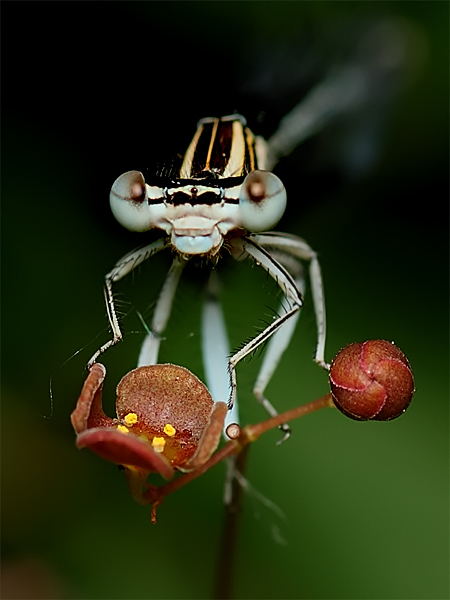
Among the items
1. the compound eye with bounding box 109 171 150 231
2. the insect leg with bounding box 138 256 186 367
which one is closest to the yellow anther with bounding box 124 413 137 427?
the compound eye with bounding box 109 171 150 231

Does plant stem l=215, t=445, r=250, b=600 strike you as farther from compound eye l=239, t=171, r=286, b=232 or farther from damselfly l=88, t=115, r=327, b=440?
compound eye l=239, t=171, r=286, b=232

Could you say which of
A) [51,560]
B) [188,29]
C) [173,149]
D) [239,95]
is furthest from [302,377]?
[188,29]

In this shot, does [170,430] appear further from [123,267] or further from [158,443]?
[123,267]

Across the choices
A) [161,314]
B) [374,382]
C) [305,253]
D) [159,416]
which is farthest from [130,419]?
[305,253]

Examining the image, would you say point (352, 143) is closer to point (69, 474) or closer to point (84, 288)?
point (84, 288)

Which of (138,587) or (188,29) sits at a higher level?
(188,29)

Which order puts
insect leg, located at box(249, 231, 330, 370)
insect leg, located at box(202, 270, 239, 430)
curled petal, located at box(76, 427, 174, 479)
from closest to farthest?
1. curled petal, located at box(76, 427, 174, 479)
2. insect leg, located at box(249, 231, 330, 370)
3. insect leg, located at box(202, 270, 239, 430)
